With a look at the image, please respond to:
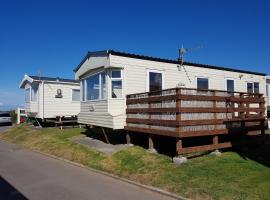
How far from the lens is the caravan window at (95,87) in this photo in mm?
14828

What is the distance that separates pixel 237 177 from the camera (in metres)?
8.09

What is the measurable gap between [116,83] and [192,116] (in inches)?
196

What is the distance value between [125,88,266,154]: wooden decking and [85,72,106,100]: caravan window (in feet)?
8.19

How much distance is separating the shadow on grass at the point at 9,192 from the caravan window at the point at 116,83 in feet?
21.1

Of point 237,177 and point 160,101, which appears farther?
point 160,101

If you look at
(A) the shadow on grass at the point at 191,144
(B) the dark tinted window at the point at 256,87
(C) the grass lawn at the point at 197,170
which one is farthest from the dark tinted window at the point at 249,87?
(C) the grass lawn at the point at 197,170

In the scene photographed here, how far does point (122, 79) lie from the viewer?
46.1 ft

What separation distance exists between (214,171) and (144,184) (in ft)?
6.52

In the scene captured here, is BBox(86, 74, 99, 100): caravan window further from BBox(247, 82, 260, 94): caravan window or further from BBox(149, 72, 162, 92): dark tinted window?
BBox(247, 82, 260, 94): caravan window

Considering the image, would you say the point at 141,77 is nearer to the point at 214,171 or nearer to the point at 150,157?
the point at 150,157

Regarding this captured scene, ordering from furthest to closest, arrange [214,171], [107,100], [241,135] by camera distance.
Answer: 1. [107,100]
2. [241,135]
3. [214,171]

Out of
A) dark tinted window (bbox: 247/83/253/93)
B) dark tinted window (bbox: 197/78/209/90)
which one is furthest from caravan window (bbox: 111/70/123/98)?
dark tinted window (bbox: 247/83/253/93)

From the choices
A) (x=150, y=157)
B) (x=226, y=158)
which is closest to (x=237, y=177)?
(x=226, y=158)

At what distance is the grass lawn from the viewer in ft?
23.6
